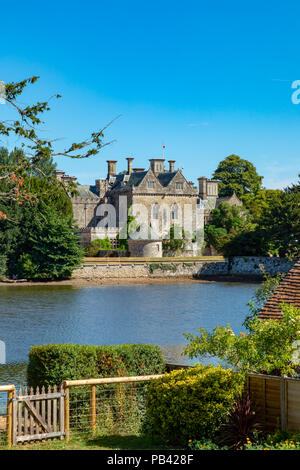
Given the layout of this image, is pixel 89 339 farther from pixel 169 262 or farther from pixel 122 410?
pixel 169 262

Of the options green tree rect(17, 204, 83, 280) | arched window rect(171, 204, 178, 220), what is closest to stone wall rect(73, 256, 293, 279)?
green tree rect(17, 204, 83, 280)

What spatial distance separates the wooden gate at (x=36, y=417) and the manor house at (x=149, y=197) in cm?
5894

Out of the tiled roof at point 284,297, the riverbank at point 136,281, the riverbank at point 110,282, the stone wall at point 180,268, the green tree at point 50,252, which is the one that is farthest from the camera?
the stone wall at point 180,268

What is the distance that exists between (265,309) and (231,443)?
17.2ft

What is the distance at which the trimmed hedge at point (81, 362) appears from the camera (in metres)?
13.0

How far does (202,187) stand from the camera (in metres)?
84.4

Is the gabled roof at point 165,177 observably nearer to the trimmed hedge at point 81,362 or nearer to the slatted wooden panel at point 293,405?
the trimmed hedge at point 81,362

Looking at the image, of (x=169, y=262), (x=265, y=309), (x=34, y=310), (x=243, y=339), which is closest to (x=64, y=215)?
(x=169, y=262)


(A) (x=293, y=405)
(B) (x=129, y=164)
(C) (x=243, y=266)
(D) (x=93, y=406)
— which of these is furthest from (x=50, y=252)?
(A) (x=293, y=405)

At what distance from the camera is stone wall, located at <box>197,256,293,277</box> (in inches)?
2419

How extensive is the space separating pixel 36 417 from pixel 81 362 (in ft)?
9.28

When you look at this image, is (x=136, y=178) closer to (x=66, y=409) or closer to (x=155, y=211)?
(x=155, y=211)
